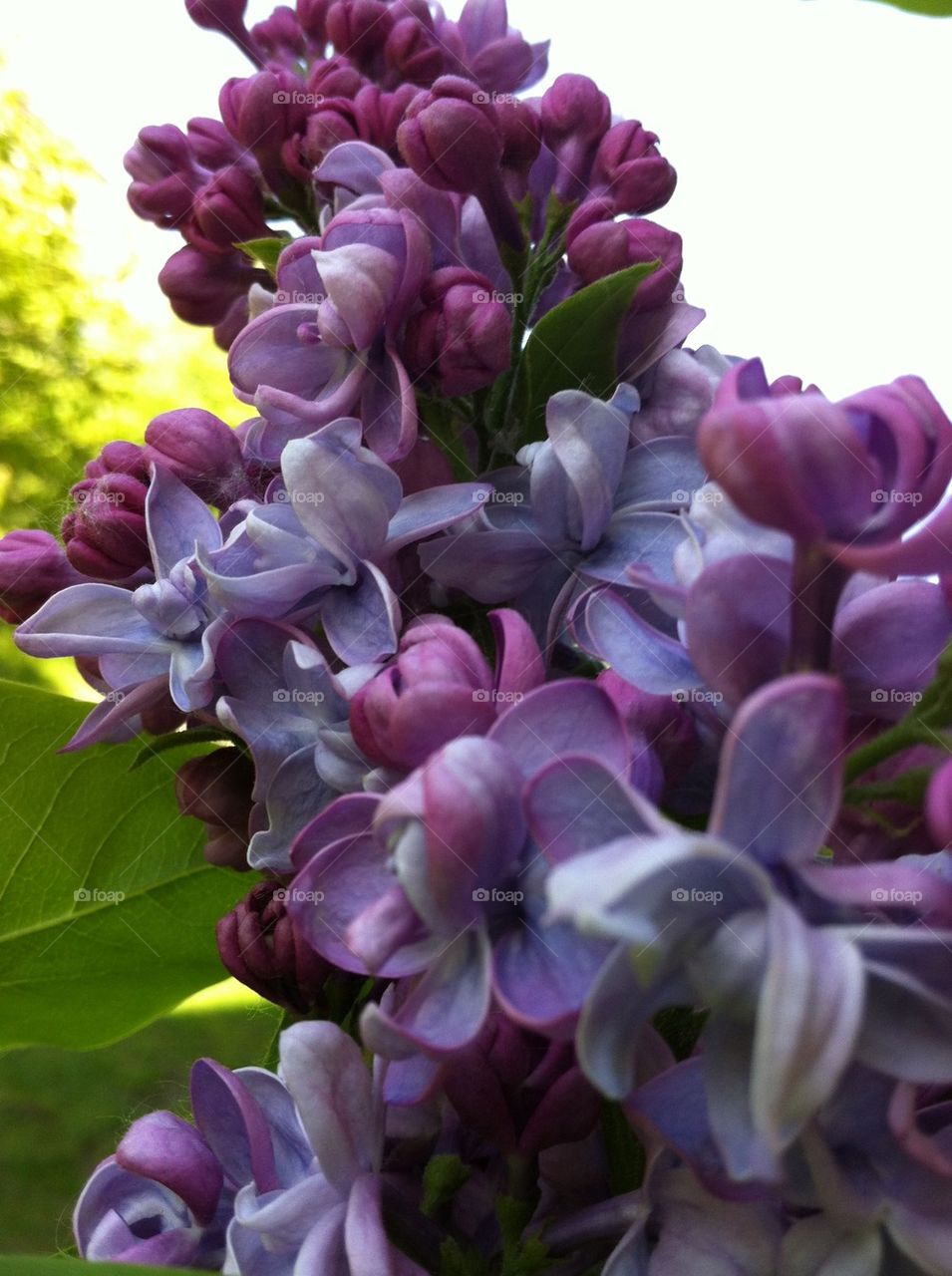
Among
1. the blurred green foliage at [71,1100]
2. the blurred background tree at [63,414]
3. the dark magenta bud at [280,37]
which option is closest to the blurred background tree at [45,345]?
the blurred background tree at [63,414]

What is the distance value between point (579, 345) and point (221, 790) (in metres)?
0.19

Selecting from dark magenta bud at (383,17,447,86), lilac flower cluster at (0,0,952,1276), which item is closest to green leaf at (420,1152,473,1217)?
lilac flower cluster at (0,0,952,1276)

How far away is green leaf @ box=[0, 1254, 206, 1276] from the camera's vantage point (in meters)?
0.25

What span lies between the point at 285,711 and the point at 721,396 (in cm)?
19

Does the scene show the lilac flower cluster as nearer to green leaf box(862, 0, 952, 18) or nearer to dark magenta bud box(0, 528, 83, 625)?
dark magenta bud box(0, 528, 83, 625)

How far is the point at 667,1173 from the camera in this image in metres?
0.33

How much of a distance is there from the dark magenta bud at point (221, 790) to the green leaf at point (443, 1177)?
0.15 m

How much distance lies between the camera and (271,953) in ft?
1.32

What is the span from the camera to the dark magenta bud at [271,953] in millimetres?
398

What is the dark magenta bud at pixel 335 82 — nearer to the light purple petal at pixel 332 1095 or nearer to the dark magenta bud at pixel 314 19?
the dark magenta bud at pixel 314 19

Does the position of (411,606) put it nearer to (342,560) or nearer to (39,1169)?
(342,560)

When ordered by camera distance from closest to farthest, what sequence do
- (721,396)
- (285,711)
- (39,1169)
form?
(721,396)
(285,711)
(39,1169)

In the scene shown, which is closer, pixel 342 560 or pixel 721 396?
pixel 721 396

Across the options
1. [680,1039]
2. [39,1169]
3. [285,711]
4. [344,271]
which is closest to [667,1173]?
[680,1039]
